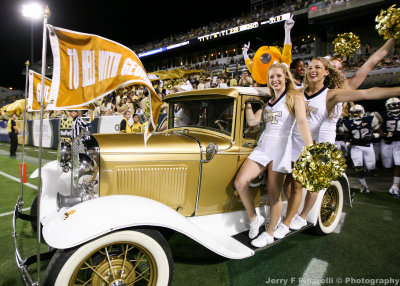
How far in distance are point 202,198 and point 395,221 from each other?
3.32 metres

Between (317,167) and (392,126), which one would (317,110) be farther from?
(392,126)

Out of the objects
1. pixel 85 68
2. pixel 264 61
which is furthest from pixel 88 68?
pixel 264 61

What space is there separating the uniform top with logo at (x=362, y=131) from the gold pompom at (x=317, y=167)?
438cm

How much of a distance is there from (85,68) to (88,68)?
24 mm

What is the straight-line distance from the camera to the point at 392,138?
5.95 metres

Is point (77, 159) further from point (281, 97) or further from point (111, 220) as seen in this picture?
point (281, 97)

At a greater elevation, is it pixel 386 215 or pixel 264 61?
pixel 264 61

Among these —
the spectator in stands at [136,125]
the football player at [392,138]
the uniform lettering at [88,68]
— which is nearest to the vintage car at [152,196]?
the uniform lettering at [88,68]

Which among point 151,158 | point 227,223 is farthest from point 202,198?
point 151,158

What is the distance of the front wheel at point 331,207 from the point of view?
11.9ft

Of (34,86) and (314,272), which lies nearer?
(314,272)

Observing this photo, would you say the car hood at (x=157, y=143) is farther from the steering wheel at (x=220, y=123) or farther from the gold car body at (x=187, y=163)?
the steering wheel at (x=220, y=123)

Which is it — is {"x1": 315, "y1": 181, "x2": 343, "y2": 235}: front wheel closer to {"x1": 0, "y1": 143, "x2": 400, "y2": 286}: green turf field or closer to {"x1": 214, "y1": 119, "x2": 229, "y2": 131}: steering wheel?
{"x1": 0, "y1": 143, "x2": 400, "y2": 286}: green turf field

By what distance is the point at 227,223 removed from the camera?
2865mm
